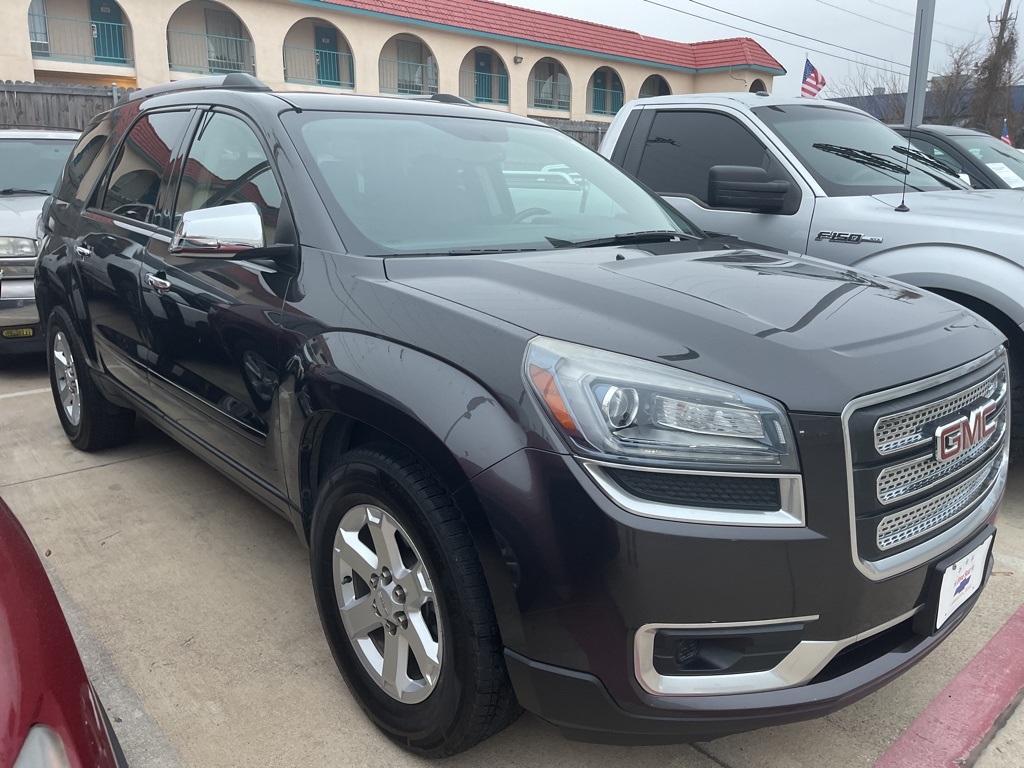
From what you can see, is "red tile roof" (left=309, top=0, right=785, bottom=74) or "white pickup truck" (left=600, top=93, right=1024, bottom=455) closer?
"white pickup truck" (left=600, top=93, right=1024, bottom=455)

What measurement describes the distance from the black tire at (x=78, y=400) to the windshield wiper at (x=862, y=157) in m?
3.95

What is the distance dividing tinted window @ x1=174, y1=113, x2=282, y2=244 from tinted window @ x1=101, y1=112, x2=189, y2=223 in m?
0.24

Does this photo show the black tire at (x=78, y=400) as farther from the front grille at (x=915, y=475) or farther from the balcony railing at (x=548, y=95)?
the balcony railing at (x=548, y=95)

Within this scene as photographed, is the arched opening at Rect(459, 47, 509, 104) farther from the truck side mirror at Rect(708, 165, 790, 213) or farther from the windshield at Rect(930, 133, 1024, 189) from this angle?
the truck side mirror at Rect(708, 165, 790, 213)

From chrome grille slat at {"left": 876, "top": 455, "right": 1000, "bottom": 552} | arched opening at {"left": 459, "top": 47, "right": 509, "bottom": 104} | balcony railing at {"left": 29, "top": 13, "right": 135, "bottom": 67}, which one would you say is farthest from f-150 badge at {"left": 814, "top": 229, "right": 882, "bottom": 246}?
arched opening at {"left": 459, "top": 47, "right": 509, "bottom": 104}

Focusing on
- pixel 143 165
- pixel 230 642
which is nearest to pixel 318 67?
pixel 143 165

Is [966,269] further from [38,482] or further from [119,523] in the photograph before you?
[38,482]

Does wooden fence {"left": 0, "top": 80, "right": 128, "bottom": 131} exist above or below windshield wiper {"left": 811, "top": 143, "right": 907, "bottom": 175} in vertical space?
above

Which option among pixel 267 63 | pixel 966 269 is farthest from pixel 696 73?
pixel 966 269

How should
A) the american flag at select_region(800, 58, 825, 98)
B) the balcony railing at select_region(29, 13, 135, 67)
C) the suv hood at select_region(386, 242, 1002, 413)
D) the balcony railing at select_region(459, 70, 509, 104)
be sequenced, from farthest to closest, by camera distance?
the balcony railing at select_region(459, 70, 509, 104) < the balcony railing at select_region(29, 13, 135, 67) < the american flag at select_region(800, 58, 825, 98) < the suv hood at select_region(386, 242, 1002, 413)

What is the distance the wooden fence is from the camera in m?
13.7

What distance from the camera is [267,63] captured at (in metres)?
26.6

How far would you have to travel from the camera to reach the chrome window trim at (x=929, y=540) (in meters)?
1.73

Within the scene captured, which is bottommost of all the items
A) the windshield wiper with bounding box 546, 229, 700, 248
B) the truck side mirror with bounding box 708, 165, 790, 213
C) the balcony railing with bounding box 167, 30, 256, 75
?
the windshield wiper with bounding box 546, 229, 700, 248
